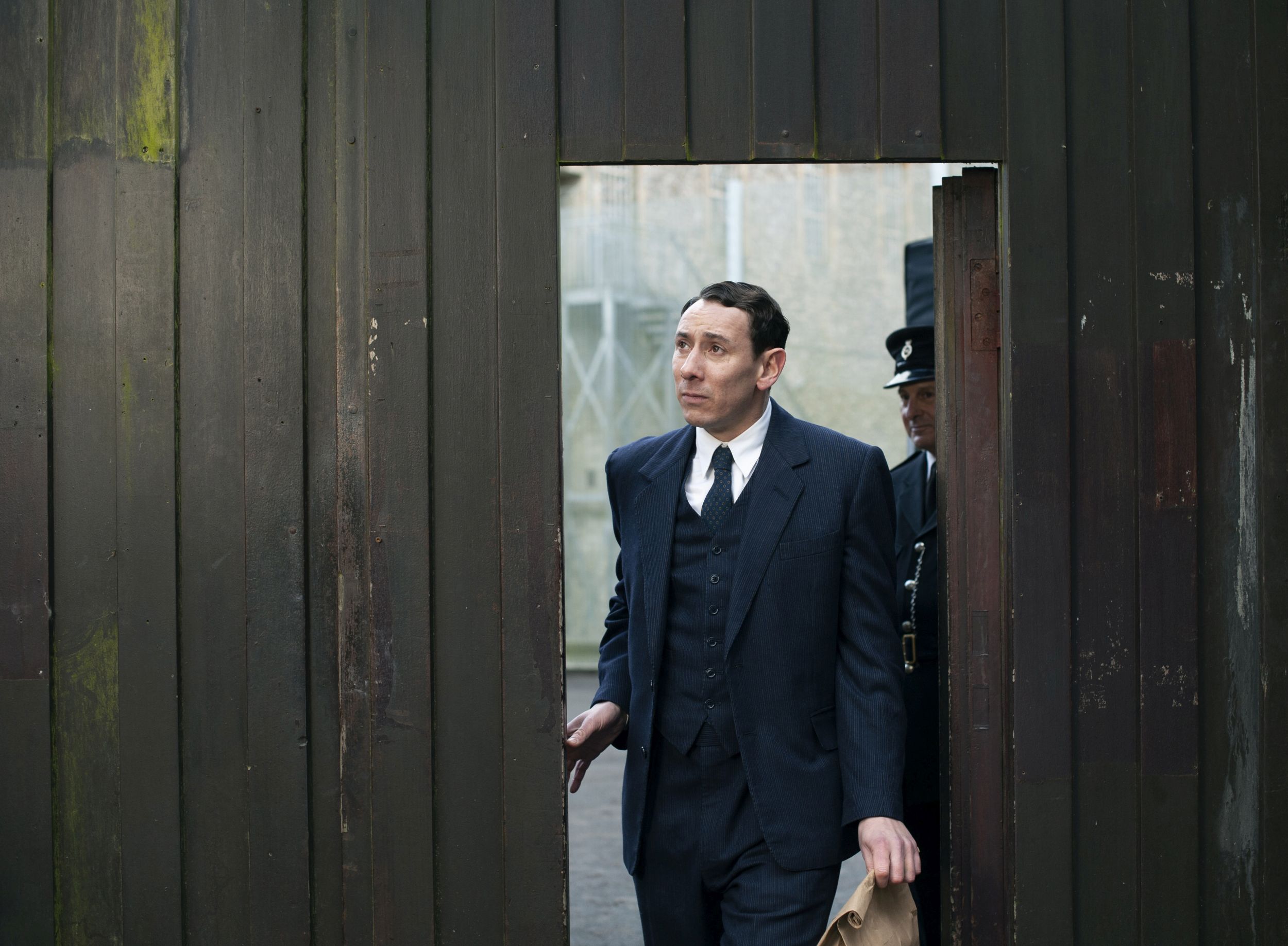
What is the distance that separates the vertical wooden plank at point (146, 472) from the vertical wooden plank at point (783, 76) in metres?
1.31

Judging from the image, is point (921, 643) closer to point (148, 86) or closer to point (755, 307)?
point (755, 307)

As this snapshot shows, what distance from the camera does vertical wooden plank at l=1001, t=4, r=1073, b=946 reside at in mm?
2512

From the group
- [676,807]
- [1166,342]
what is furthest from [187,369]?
[1166,342]

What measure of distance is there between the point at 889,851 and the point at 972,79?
5.50ft

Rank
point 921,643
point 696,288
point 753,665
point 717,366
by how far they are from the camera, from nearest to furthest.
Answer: point 753,665 < point 717,366 < point 921,643 < point 696,288

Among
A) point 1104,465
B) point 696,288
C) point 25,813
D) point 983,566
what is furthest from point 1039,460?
point 696,288

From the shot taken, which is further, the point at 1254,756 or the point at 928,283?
the point at 928,283

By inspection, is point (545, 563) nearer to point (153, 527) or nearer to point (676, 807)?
point (676, 807)

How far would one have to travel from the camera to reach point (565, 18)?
2535 millimetres

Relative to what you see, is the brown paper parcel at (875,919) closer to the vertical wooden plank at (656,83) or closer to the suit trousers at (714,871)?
the suit trousers at (714,871)

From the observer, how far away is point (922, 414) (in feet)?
12.8

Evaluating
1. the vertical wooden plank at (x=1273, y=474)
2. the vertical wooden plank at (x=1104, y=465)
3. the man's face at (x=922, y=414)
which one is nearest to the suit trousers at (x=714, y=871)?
the vertical wooden plank at (x=1104, y=465)

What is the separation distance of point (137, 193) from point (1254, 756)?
2789 mm

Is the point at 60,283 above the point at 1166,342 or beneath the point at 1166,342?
above
